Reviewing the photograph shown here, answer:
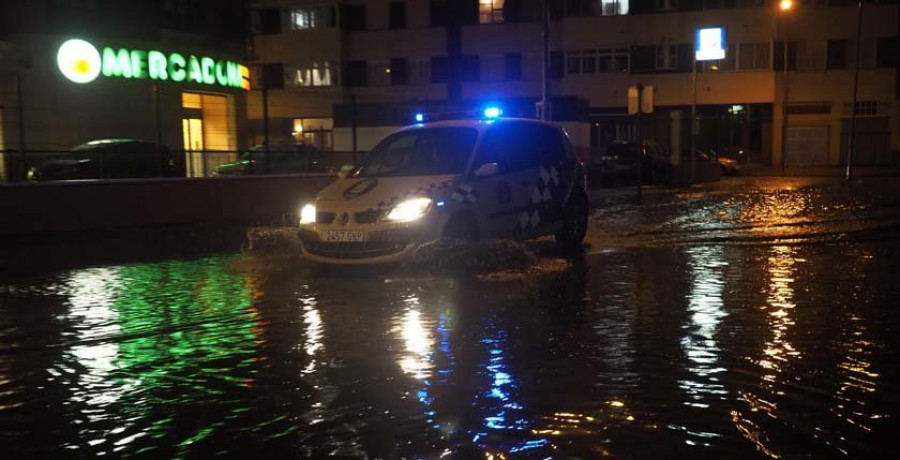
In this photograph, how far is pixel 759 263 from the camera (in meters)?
10.9

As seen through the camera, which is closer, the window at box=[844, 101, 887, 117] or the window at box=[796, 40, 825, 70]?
the window at box=[796, 40, 825, 70]

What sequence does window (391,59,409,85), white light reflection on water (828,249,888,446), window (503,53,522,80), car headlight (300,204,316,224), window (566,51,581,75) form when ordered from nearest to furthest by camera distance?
white light reflection on water (828,249,888,446) → car headlight (300,204,316,224) → window (503,53,522,80) → window (566,51,581,75) → window (391,59,409,85)

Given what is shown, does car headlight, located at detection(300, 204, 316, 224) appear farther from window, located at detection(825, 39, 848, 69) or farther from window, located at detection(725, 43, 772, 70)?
window, located at detection(825, 39, 848, 69)

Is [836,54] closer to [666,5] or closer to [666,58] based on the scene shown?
[666,58]

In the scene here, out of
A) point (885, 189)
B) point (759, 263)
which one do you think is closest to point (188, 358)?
point (759, 263)

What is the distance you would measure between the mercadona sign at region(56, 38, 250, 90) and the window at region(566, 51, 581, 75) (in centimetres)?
2555

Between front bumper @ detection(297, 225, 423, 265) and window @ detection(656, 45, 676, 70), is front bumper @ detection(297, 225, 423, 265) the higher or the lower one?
the lower one

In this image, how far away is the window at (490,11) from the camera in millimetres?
49500

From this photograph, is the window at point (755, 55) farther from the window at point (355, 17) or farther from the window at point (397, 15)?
the window at point (355, 17)

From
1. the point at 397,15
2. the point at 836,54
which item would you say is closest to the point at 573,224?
the point at 397,15

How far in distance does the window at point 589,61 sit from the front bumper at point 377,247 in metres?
41.5

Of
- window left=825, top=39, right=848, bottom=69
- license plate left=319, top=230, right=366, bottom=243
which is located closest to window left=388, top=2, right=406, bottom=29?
window left=825, top=39, right=848, bottom=69

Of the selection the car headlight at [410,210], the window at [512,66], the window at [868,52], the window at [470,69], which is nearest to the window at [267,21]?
the window at [470,69]

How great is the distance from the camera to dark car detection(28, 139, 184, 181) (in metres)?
16.1
